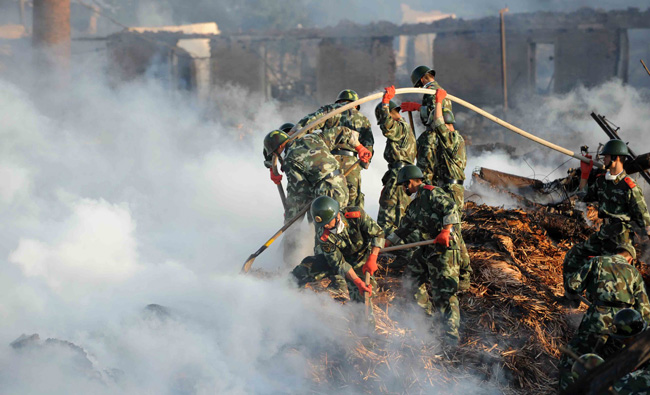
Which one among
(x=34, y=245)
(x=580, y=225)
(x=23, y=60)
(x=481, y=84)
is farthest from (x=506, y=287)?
(x=481, y=84)

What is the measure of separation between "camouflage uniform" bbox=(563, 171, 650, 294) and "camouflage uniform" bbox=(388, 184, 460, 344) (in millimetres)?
1209

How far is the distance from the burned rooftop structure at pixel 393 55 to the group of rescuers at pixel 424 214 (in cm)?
1725

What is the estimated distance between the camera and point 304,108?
25.4 m

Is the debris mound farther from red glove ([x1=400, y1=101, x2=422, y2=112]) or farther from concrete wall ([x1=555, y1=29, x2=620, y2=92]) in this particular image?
concrete wall ([x1=555, y1=29, x2=620, y2=92])

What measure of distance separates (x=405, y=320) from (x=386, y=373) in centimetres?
86

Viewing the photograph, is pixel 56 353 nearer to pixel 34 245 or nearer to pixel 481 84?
pixel 34 245

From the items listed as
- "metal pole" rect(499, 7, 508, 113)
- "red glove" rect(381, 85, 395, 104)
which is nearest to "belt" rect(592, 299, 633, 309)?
"red glove" rect(381, 85, 395, 104)

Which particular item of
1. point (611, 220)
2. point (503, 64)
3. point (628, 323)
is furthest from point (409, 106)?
point (503, 64)

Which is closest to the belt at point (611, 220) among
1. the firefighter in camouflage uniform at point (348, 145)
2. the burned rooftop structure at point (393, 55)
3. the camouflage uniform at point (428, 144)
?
the camouflage uniform at point (428, 144)

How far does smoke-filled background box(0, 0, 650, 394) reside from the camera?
507cm

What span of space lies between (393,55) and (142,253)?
61.7ft

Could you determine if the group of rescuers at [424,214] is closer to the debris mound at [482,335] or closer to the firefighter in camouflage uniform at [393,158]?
the firefighter in camouflage uniform at [393,158]

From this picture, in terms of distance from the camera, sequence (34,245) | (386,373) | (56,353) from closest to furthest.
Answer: (56,353) < (386,373) < (34,245)

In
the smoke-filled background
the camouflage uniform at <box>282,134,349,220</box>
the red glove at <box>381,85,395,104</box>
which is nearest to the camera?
the smoke-filled background
